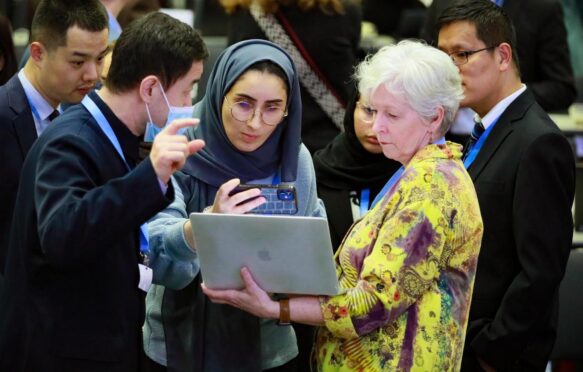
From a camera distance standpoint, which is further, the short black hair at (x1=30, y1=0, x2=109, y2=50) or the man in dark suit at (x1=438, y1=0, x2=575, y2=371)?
the short black hair at (x1=30, y1=0, x2=109, y2=50)

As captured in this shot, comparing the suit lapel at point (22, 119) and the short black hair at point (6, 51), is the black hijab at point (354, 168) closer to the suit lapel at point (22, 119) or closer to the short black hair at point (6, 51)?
the suit lapel at point (22, 119)

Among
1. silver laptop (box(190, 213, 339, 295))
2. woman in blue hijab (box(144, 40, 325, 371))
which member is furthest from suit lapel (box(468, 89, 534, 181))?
silver laptop (box(190, 213, 339, 295))

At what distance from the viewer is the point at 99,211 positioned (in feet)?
7.97

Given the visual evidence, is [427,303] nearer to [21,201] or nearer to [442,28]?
[21,201]

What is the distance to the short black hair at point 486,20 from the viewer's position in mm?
3695

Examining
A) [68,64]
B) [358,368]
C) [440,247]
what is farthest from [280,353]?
[68,64]

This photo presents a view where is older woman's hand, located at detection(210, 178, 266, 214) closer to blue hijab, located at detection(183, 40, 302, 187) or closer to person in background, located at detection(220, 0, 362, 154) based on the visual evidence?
blue hijab, located at detection(183, 40, 302, 187)

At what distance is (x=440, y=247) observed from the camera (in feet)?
8.98

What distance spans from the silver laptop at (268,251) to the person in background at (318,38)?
194 cm

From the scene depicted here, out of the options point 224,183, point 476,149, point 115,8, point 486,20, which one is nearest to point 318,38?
point 115,8

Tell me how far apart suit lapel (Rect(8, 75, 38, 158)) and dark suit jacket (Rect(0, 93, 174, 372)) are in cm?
81

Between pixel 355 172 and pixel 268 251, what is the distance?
1.24 m

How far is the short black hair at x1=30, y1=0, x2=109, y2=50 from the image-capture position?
364cm

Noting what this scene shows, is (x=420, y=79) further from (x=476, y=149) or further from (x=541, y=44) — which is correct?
(x=541, y=44)
